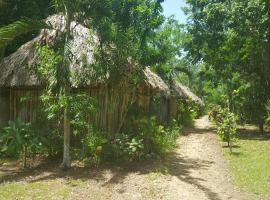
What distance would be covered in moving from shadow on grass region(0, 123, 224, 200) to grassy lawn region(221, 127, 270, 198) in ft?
3.13

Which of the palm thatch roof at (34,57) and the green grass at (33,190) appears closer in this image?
the green grass at (33,190)

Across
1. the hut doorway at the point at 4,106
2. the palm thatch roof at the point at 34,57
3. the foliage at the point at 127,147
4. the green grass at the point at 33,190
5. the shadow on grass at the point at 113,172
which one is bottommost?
the green grass at the point at 33,190

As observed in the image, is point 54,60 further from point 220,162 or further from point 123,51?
point 220,162

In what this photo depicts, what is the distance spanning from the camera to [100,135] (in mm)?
11219

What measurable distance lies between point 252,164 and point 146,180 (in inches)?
155

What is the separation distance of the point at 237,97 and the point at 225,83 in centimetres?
141

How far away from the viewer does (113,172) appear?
10305mm

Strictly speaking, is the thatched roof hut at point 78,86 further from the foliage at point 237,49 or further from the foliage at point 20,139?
the foliage at point 237,49

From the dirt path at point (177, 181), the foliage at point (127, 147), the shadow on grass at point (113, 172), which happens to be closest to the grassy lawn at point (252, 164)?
Answer: the dirt path at point (177, 181)

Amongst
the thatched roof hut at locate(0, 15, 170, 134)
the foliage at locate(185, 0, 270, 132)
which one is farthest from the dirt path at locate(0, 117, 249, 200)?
the foliage at locate(185, 0, 270, 132)

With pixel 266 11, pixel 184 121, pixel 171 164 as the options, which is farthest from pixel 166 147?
pixel 184 121

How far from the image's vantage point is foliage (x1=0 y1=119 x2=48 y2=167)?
10.4 m

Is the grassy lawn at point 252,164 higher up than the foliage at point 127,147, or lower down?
lower down

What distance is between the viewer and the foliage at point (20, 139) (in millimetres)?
10445
